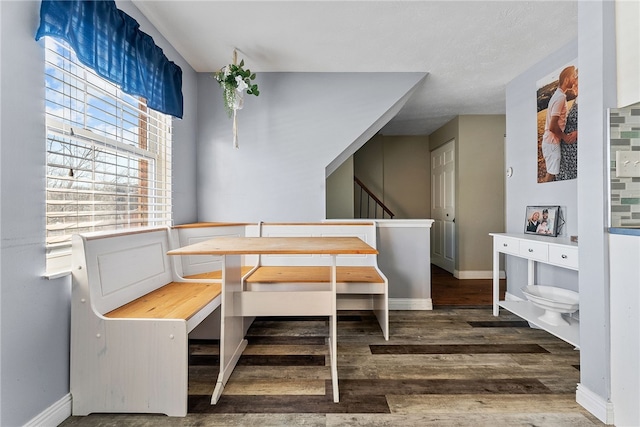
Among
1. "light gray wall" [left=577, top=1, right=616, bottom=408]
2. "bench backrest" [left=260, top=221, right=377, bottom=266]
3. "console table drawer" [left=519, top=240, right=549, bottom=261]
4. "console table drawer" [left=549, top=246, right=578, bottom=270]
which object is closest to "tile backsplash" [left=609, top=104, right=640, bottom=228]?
"light gray wall" [left=577, top=1, right=616, bottom=408]

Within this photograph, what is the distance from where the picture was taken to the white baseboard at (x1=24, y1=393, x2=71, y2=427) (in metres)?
1.30

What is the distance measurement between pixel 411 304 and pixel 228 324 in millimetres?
1855

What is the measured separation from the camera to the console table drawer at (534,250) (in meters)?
2.16

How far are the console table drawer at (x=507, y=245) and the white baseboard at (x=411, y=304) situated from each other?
0.80 m

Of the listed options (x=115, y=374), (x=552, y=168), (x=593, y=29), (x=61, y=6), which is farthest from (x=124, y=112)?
(x=552, y=168)

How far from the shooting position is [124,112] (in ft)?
6.28

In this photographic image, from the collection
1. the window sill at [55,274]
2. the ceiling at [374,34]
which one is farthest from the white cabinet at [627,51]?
the window sill at [55,274]

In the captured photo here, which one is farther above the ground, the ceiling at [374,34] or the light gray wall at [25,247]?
the ceiling at [374,34]

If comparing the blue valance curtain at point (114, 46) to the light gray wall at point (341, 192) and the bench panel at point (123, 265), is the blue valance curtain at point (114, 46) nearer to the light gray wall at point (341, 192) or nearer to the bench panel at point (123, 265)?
the bench panel at point (123, 265)

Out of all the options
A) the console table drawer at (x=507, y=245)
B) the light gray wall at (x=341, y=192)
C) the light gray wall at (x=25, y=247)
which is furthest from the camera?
the light gray wall at (x=341, y=192)

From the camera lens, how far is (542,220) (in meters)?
2.60

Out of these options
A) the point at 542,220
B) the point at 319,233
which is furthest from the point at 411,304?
the point at 542,220

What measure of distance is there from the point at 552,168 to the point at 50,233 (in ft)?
11.3

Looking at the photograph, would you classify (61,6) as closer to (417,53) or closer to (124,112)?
(124,112)
